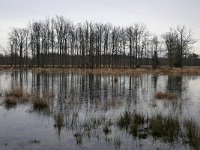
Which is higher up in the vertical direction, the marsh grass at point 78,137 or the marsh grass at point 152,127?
the marsh grass at point 152,127

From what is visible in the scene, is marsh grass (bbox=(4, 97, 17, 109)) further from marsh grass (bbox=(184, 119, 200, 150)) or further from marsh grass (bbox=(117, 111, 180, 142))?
marsh grass (bbox=(184, 119, 200, 150))

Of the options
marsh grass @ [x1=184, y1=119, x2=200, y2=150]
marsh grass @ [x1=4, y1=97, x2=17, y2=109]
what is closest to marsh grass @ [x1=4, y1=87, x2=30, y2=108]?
marsh grass @ [x1=4, y1=97, x2=17, y2=109]

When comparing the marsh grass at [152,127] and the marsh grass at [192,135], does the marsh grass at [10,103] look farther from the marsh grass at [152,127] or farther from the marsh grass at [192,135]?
the marsh grass at [192,135]

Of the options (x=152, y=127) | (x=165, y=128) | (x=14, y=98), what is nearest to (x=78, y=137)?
(x=152, y=127)

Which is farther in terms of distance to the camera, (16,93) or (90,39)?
(90,39)

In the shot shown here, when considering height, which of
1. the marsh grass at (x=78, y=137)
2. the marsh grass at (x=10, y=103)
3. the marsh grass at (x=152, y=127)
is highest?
the marsh grass at (x=10, y=103)

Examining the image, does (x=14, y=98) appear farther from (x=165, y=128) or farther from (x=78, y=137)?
(x=165, y=128)

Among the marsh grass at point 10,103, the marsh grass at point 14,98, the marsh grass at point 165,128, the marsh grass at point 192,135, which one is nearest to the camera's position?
the marsh grass at point 192,135

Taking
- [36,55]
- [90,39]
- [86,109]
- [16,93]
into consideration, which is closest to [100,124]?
[86,109]

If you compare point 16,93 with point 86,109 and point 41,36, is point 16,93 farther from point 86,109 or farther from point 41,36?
point 41,36

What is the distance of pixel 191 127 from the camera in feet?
30.6

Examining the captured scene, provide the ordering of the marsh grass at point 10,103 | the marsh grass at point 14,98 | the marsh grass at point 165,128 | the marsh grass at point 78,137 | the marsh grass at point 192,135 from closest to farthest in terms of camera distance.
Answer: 1. the marsh grass at point 192,135
2. the marsh grass at point 78,137
3. the marsh grass at point 165,128
4. the marsh grass at point 10,103
5. the marsh grass at point 14,98

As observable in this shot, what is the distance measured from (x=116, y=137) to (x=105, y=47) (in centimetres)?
7067

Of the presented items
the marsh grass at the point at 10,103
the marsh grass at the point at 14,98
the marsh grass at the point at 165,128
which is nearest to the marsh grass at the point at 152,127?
the marsh grass at the point at 165,128
